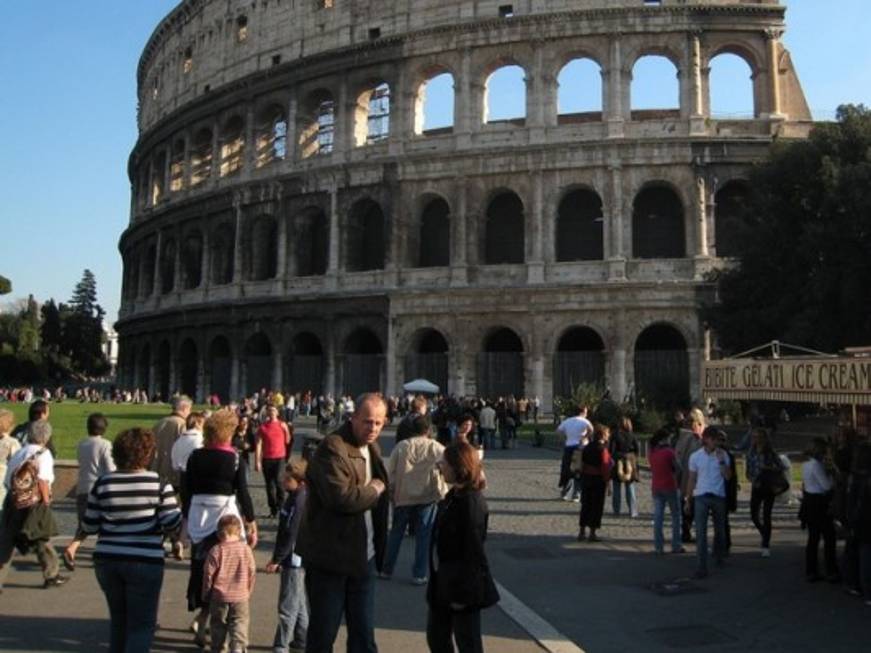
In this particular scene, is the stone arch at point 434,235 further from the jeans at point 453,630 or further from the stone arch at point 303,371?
the jeans at point 453,630

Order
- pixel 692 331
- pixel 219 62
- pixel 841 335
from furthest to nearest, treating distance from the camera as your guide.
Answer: pixel 219 62 → pixel 692 331 → pixel 841 335

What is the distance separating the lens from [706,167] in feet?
88.5

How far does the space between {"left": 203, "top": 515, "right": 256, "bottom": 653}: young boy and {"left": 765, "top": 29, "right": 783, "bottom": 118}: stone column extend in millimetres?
26777

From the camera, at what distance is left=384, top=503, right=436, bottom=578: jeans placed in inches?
298

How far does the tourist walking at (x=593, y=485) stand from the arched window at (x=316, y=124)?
24715 mm

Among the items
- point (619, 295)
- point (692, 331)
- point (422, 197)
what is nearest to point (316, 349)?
point (422, 197)

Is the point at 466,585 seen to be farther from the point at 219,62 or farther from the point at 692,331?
the point at 219,62

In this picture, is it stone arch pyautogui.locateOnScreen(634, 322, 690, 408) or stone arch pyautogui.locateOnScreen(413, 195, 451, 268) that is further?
stone arch pyautogui.locateOnScreen(413, 195, 451, 268)

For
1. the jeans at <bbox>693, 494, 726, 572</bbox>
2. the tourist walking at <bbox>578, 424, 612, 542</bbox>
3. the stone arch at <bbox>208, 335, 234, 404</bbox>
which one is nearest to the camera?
the jeans at <bbox>693, 494, 726, 572</bbox>

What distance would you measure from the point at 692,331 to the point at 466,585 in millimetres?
23665

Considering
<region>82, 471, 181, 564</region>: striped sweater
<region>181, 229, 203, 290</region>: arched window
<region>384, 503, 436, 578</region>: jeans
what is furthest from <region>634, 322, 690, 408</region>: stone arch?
<region>82, 471, 181, 564</region>: striped sweater

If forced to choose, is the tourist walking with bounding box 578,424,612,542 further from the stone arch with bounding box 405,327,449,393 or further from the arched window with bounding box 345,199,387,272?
the arched window with bounding box 345,199,387,272

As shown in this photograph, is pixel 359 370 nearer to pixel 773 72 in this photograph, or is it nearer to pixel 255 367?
pixel 255 367

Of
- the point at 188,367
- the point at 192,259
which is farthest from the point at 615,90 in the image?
the point at 188,367
